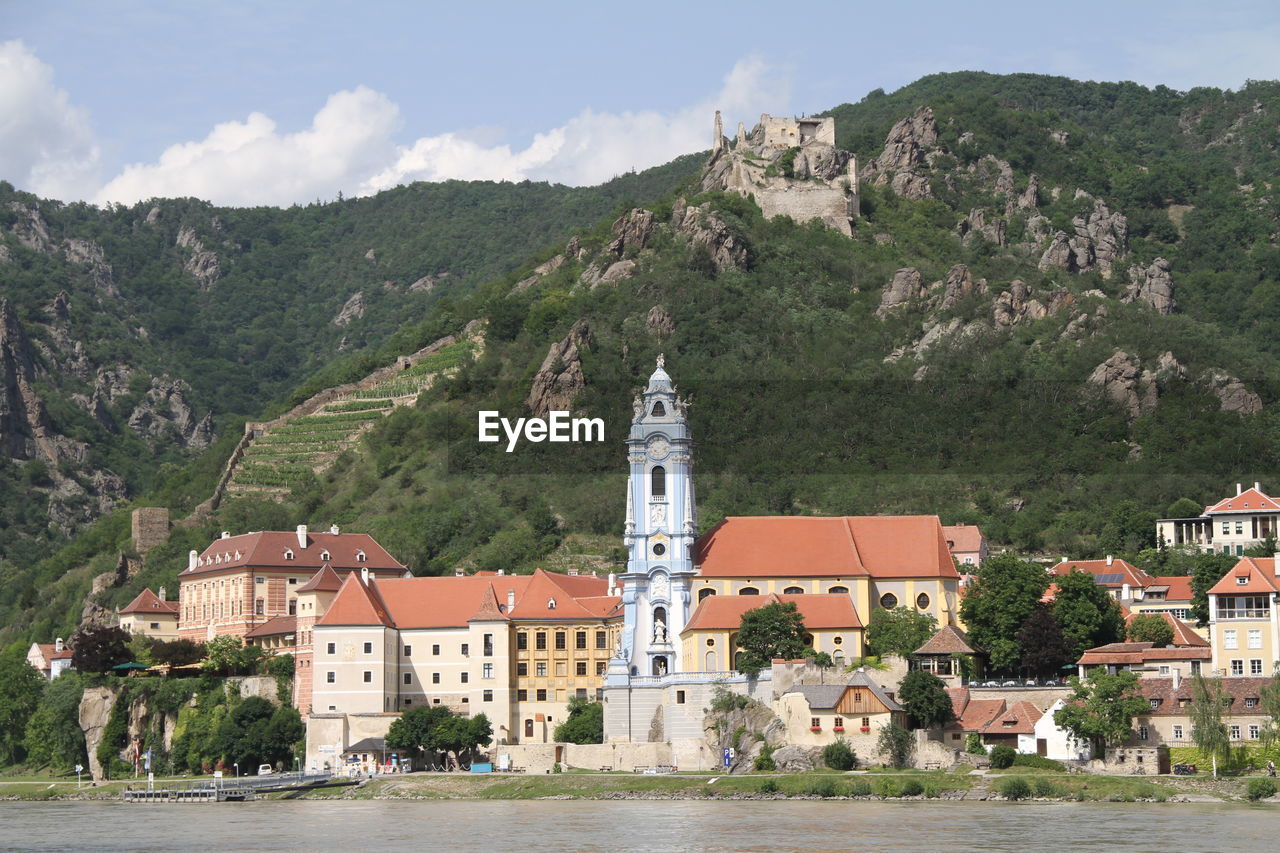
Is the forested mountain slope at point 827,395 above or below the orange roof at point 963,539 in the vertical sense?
above

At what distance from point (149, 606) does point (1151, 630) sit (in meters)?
62.8

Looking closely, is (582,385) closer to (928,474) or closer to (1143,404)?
(928,474)

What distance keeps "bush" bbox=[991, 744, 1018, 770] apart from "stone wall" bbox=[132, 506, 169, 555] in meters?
82.7

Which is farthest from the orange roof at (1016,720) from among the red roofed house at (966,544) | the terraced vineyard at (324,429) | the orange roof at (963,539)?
the terraced vineyard at (324,429)

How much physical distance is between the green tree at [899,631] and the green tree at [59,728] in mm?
44769

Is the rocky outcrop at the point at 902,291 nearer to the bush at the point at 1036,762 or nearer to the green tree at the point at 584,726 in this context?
the green tree at the point at 584,726

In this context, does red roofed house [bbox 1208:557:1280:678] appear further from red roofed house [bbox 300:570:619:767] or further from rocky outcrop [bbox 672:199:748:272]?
rocky outcrop [bbox 672:199:748:272]

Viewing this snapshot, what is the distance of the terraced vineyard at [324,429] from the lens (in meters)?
169

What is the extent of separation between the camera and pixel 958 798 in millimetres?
87125

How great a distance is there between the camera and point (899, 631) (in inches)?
4035

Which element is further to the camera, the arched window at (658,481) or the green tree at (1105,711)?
the arched window at (658,481)

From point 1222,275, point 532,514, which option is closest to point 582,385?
point 532,514

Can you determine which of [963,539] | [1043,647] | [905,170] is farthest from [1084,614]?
[905,170]
